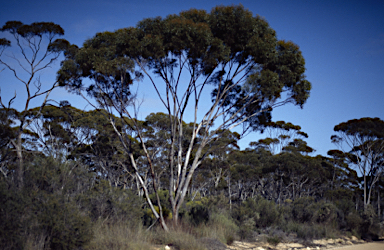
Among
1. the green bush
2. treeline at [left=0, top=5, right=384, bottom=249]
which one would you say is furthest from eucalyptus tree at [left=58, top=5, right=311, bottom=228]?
the green bush

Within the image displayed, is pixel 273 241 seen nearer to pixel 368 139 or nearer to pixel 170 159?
pixel 170 159

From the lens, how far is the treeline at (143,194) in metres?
5.47

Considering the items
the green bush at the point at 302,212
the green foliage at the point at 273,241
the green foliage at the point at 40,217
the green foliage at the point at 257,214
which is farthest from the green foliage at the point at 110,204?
the green bush at the point at 302,212

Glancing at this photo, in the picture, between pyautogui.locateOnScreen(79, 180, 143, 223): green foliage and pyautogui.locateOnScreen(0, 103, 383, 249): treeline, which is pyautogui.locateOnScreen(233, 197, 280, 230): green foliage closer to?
pyautogui.locateOnScreen(0, 103, 383, 249): treeline

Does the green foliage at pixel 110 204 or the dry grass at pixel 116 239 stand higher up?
the green foliage at pixel 110 204

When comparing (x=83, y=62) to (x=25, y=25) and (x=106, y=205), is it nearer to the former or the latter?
(x=106, y=205)

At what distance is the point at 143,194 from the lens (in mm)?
15398

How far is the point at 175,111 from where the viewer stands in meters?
11.5

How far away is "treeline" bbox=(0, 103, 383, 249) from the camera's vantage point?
5469 millimetres

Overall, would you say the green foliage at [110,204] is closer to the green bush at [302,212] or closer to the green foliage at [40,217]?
the green foliage at [40,217]

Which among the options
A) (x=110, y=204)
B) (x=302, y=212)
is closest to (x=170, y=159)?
(x=110, y=204)

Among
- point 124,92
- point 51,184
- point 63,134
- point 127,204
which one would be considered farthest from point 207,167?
point 51,184

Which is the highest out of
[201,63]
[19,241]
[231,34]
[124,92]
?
[231,34]

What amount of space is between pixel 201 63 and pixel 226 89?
57.4 inches
